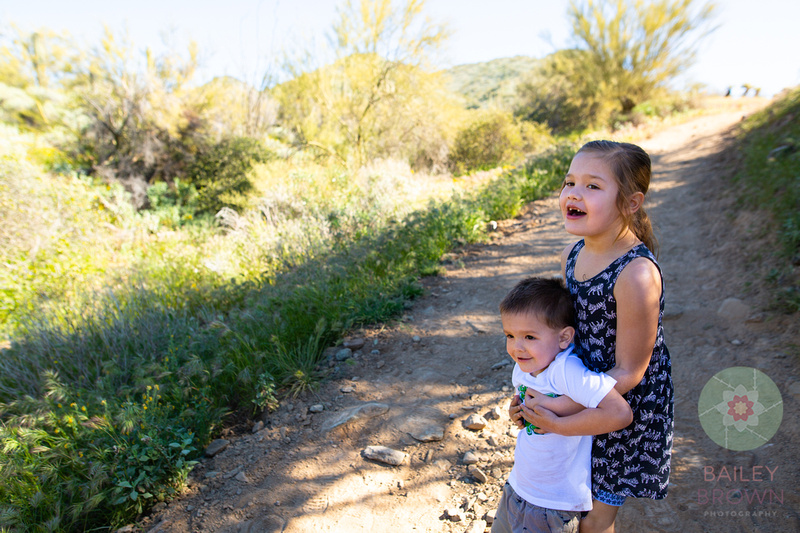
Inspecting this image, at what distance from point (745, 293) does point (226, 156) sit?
11724 millimetres

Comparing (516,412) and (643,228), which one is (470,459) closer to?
(516,412)

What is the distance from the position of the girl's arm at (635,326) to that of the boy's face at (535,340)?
16cm

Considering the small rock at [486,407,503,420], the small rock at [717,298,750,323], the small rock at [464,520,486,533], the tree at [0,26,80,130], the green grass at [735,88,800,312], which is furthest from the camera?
the tree at [0,26,80,130]

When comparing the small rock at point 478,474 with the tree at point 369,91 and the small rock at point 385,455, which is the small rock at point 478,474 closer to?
the small rock at point 385,455

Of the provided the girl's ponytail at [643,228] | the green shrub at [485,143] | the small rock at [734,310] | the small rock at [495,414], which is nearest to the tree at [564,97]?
the green shrub at [485,143]

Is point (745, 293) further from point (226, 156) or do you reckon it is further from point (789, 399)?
point (226, 156)

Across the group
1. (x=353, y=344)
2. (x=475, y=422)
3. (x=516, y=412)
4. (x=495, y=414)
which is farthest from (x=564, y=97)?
(x=516, y=412)

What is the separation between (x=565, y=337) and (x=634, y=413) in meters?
0.31

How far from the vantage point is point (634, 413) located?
1.33m

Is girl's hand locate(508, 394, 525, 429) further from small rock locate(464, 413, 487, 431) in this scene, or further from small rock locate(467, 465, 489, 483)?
small rock locate(464, 413, 487, 431)

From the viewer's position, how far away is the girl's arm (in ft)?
3.95

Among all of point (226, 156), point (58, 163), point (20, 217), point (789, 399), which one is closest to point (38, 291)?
point (20, 217)

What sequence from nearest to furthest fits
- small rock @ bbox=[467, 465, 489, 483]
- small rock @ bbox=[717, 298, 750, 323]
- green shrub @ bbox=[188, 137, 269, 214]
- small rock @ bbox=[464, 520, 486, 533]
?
1. small rock @ bbox=[464, 520, 486, 533]
2. small rock @ bbox=[467, 465, 489, 483]
3. small rock @ bbox=[717, 298, 750, 323]
4. green shrub @ bbox=[188, 137, 269, 214]

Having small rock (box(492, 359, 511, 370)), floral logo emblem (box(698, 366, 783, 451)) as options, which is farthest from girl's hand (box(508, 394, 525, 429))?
small rock (box(492, 359, 511, 370))
